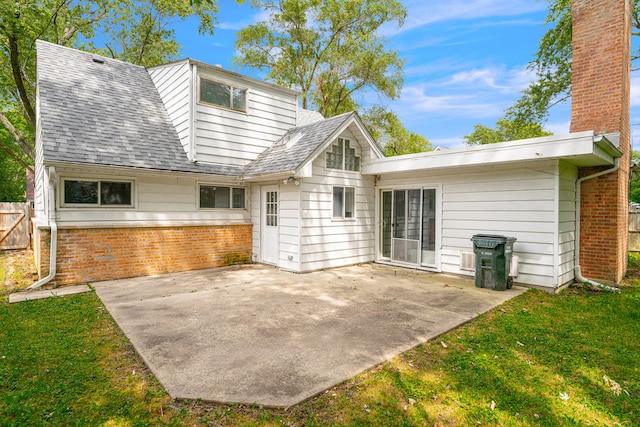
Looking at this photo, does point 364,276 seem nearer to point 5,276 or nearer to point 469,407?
point 469,407

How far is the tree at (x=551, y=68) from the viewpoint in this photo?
13492 millimetres

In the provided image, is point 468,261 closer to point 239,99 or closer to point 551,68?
point 239,99

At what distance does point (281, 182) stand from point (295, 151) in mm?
899

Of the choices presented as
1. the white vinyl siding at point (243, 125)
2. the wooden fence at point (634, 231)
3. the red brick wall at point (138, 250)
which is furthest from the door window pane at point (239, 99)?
the wooden fence at point (634, 231)

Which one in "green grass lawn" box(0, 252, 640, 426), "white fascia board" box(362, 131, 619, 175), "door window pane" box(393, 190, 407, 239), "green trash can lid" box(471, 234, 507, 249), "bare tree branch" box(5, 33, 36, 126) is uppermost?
"bare tree branch" box(5, 33, 36, 126)

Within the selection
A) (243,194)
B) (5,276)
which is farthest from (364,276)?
(5,276)

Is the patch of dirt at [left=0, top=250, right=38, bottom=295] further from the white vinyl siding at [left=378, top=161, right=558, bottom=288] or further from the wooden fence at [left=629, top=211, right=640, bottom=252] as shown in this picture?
the wooden fence at [left=629, top=211, right=640, bottom=252]

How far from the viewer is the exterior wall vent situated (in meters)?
7.66

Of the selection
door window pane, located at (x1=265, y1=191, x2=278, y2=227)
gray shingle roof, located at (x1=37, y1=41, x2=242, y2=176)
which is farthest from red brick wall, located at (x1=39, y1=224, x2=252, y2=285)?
gray shingle roof, located at (x1=37, y1=41, x2=242, y2=176)

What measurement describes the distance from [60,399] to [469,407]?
3537 millimetres

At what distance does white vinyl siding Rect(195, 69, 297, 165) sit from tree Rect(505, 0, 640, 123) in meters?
11.6

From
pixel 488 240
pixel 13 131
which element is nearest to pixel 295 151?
pixel 488 240

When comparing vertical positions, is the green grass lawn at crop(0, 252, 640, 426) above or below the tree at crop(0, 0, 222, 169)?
below

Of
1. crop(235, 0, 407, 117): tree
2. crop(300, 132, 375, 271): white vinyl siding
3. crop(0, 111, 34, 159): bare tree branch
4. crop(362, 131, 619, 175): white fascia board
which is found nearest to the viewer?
crop(362, 131, 619, 175): white fascia board
